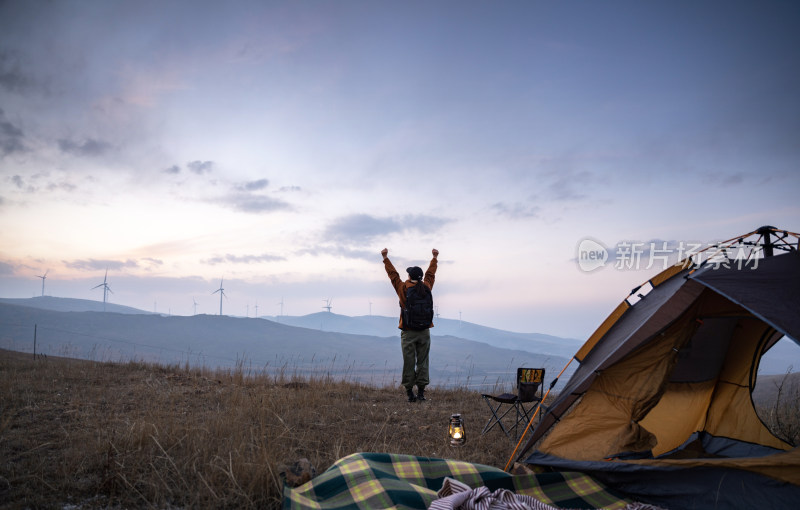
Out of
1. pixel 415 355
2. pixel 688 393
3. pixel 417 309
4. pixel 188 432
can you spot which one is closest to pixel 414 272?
A: pixel 417 309

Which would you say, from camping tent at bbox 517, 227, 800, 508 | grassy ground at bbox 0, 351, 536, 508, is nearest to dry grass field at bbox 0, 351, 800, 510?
grassy ground at bbox 0, 351, 536, 508

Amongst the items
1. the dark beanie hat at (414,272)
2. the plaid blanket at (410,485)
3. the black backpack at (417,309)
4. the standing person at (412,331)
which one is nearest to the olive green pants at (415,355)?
the standing person at (412,331)

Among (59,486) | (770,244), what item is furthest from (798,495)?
(59,486)

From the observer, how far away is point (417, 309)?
24.6 feet

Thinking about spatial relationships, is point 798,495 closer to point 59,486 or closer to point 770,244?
point 770,244

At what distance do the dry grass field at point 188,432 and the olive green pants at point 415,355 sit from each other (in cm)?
44

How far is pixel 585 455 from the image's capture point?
425 cm

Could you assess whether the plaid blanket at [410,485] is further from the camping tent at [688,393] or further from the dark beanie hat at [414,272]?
the dark beanie hat at [414,272]

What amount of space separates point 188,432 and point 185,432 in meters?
0.30

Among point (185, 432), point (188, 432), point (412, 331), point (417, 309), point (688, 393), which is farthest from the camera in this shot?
point (412, 331)

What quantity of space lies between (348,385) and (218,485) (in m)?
5.57

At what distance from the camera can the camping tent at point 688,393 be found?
349cm

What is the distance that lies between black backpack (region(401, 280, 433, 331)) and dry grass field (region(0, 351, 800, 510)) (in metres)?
1.30

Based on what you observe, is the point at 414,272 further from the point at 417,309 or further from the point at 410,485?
the point at 410,485
